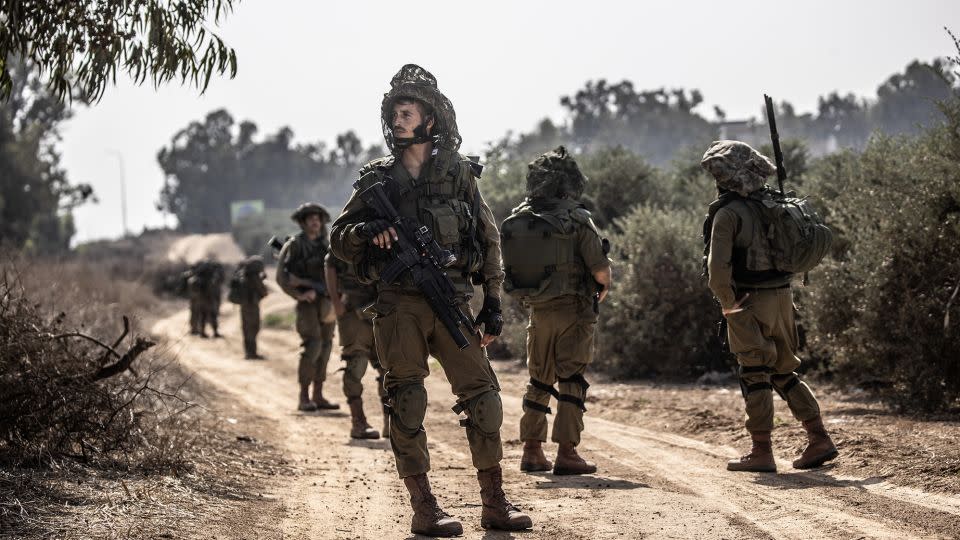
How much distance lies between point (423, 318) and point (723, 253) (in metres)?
2.33

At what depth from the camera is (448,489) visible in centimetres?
772

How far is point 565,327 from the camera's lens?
26.3ft

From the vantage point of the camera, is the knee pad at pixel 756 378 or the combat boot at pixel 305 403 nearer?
the knee pad at pixel 756 378

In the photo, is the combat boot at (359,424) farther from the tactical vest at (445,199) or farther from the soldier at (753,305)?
the tactical vest at (445,199)

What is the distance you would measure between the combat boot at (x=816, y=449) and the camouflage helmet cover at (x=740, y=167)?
5.22 feet

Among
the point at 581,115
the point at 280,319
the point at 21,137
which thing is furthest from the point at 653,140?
the point at 280,319

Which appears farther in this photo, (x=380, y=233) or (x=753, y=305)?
(x=753, y=305)

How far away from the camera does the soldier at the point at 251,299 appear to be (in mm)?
21406

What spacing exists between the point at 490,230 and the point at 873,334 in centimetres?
555

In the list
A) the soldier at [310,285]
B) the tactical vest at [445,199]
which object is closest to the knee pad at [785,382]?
the tactical vest at [445,199]

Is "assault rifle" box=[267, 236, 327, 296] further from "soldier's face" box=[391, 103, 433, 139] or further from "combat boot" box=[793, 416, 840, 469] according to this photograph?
"soldier's face" box=[391, 103, 433, 139]

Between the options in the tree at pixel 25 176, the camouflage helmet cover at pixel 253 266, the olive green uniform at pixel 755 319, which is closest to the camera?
the olive green uniform at pixel 755 319

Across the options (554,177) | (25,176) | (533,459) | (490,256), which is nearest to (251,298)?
(533,459)

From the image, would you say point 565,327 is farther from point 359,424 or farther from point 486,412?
point 359,424
